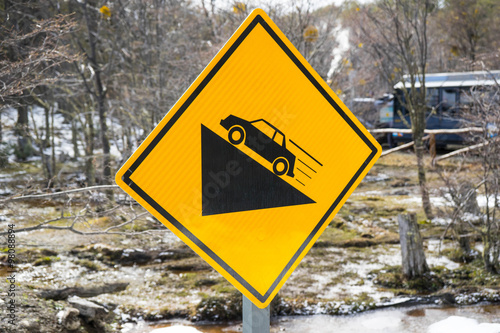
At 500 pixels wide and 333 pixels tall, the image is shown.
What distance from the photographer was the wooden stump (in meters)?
7.75

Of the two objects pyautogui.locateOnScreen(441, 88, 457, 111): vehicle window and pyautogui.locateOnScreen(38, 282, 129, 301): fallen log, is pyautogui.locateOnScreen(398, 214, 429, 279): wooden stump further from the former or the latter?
pyautogui.locateOnScreen(441, 88, 457, 111): vehicle window

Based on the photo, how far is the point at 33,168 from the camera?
2028 centimetres

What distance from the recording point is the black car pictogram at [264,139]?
1.36 m

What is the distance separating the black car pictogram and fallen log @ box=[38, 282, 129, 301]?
20.4 feet

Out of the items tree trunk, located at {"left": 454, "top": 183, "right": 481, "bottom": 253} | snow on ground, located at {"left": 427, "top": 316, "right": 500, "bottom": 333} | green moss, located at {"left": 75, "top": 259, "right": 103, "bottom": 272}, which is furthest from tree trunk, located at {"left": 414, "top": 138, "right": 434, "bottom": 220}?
green moss, located at {"left": 75, "top": 259, "right": 103, "bottom": 272}

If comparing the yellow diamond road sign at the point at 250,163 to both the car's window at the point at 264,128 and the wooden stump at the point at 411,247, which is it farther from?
the wooden stump at the point at 411,247

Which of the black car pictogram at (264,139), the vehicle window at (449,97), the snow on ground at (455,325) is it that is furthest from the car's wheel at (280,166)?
the vehicle window at (449,97)

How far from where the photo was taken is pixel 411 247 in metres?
7.78

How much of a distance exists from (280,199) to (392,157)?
75.0ft

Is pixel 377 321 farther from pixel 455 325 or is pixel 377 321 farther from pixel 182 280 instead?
pixel 182 280

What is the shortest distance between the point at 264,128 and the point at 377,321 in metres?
5.95

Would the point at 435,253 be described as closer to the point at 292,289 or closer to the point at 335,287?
the point at 335,287

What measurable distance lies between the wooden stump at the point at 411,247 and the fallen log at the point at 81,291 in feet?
15.7

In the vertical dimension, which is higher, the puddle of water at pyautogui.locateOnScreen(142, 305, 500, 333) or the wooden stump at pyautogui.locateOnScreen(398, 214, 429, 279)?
the wooden stump at pyautogui.locateOnScreen(398, 214, 429, 279)
